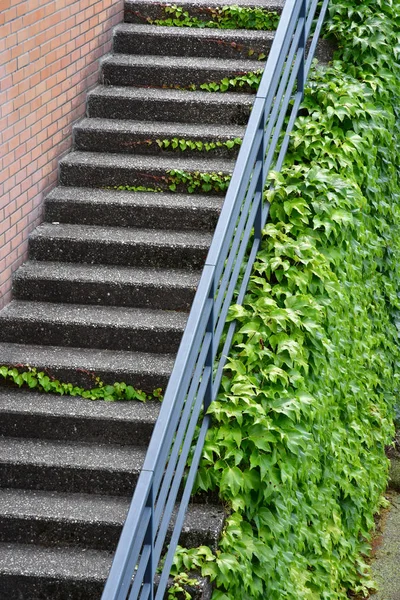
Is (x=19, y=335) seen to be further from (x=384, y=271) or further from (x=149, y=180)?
(x=384, y=271)

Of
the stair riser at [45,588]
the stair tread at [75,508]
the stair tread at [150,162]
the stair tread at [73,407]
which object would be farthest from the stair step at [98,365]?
the stair tread at [150,162]

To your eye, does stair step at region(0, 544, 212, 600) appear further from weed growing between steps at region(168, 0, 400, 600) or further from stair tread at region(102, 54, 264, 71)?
stair tread at region(102, 54, 264, 71)

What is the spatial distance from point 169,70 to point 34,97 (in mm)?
1178

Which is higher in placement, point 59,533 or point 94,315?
point 94,315

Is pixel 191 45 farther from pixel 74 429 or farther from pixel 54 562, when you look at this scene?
pixel 54 562

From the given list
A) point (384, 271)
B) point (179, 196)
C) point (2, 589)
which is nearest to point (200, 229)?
point (179, 196)

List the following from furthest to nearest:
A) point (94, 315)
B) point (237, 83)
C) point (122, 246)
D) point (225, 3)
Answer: point (225, 3)
point (237, 83)
point (122, 246)
point (94, 315)

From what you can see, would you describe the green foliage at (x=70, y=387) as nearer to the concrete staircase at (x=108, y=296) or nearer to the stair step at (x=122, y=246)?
the concrete staircase at (x=108, y=296)

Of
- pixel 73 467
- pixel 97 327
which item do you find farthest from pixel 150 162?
pixel 73 467

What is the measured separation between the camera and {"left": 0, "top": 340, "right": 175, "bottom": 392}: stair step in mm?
5164

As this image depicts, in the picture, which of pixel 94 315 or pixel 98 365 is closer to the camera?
pixel 98 365

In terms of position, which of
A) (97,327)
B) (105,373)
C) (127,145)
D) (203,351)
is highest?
(127,145)

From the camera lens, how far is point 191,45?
22.1 feet

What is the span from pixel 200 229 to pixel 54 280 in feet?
2.86
